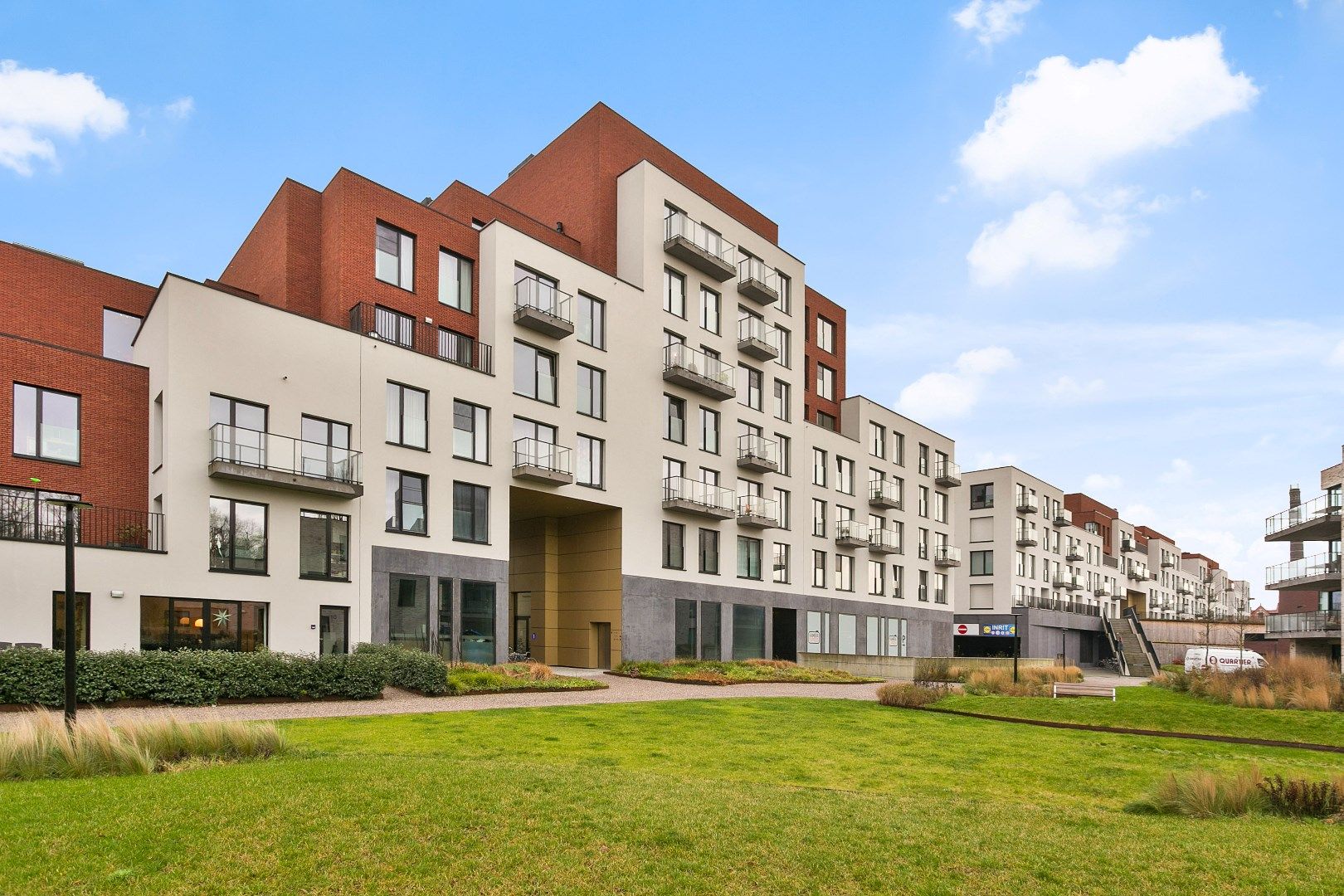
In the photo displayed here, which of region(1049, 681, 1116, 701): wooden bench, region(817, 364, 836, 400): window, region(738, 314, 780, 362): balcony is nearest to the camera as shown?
region(1049, 681, 1116, 701): wooden bench

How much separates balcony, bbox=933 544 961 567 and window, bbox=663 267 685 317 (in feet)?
92.5

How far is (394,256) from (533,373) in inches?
255

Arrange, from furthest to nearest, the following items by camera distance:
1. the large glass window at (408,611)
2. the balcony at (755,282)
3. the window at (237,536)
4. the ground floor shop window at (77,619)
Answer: the balcony at (755,282) < the large glass window at (408,611) < the window at (237,536) < the ground floor shop window at (77,619)

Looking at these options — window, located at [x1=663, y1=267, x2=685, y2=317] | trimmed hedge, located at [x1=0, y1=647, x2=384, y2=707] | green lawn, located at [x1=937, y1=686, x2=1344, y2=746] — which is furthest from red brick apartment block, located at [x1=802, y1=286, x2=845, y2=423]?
trimmed hedge, located at [x1=0, y1=647, x2=384, y2=707]

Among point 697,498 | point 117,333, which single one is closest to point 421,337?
point 117,333

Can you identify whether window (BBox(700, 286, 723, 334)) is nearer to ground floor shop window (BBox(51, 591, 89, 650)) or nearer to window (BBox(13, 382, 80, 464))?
window (BBox(13, 382, 80, 464))

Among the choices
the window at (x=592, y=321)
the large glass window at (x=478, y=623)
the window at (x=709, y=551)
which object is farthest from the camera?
the window at (x=709, y=551)

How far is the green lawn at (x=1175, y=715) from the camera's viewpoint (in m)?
19.0

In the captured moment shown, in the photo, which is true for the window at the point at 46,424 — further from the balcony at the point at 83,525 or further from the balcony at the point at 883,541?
the balcony at the point at 883,541

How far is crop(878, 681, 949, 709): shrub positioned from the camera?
2486 cm

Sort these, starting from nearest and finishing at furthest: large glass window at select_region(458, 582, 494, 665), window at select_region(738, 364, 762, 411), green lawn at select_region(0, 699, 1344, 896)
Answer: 1. green lawn at select_region(0, 699, 1344, 896)
2. large glass window at select_region(458, 582, 494, 665)
3. window at select_region(738, 364, 762, 411)

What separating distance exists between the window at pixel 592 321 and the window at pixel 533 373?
2.14 metres

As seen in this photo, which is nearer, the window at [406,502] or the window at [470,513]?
the window at [406,502]

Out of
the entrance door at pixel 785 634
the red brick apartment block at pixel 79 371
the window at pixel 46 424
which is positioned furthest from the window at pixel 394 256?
the entrance door at pixel 785 634
